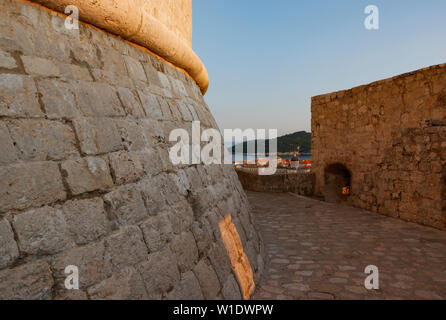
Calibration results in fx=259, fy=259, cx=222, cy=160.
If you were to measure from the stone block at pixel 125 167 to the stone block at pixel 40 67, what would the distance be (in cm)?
59

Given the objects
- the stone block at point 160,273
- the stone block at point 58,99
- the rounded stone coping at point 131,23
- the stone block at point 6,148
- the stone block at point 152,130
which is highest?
the rounded stone coping at point 131,23

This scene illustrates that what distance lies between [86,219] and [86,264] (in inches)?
9.2

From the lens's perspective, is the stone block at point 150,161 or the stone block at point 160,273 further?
the stone block at point 150,161

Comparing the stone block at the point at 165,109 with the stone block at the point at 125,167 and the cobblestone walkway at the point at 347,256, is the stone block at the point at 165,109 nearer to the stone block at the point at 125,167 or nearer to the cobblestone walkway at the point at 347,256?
the stone block at the point at 125,167

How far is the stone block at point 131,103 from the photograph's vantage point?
6.38ft

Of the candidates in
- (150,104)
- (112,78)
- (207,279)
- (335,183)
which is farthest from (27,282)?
(335,183)

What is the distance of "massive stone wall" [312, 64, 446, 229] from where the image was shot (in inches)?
214

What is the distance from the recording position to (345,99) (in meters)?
8.05

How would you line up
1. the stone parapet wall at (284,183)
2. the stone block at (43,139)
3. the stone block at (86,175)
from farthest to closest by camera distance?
the stone parapet wall at (284,183) → the stone block at (86,175) → the stone block at (43,139)

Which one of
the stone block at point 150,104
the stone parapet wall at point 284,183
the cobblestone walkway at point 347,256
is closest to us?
the stone block at point 150,104

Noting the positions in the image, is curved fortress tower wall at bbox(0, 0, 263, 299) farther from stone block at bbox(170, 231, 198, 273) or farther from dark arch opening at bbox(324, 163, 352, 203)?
dark arch opening at bbox(324, 163, 352, 203)

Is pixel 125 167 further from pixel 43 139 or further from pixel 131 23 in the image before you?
pixel 131 23

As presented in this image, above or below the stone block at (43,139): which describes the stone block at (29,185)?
below

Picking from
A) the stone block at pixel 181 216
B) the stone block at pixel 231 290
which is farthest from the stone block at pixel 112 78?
the stone block at pixel 231 290
